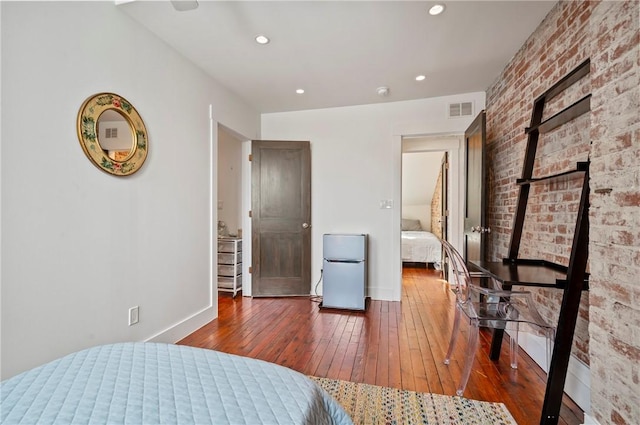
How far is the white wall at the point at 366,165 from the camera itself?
140 inches

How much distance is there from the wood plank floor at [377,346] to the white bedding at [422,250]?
1940 millimetres

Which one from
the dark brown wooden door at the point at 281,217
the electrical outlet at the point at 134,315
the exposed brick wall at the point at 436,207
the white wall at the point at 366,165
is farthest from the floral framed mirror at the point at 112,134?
the exposed brick wall at the point at 436,207

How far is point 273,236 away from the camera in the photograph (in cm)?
375

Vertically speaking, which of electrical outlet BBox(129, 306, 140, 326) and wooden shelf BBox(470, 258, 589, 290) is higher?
wooden shelf BBox(470, 258, 589, 290)

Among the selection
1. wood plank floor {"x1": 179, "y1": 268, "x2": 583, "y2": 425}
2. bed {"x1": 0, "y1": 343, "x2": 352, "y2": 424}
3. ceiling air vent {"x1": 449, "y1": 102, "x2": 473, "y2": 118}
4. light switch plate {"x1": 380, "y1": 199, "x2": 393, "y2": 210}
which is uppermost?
ceiling air vent {"x1": 449, "y1": 102, "x2": 473, "y2": 118}

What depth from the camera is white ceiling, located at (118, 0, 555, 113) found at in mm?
1945

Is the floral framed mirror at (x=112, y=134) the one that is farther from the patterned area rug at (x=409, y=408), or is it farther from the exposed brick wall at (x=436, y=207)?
the exposed brick wall at (x=436, y=207)

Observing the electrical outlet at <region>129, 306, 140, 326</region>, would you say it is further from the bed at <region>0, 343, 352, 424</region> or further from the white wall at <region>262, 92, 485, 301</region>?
the white wall at <region>262, 92, 485, 301</region>

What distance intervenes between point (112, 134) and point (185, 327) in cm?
167

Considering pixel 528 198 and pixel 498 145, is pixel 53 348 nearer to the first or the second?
Answer: pixel 528 198

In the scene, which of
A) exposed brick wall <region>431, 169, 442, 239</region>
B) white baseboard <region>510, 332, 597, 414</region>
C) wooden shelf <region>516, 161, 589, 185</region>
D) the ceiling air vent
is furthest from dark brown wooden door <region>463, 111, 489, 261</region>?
exposed brick wall <region>431, 169, 442, 239</region>

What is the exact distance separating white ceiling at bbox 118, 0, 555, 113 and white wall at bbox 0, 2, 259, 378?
1.16ft

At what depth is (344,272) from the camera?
330 centimetres

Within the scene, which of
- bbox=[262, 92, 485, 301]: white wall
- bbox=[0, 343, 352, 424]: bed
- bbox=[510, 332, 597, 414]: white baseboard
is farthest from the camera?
bbox=[262, 92, 485, 301]: white wall
